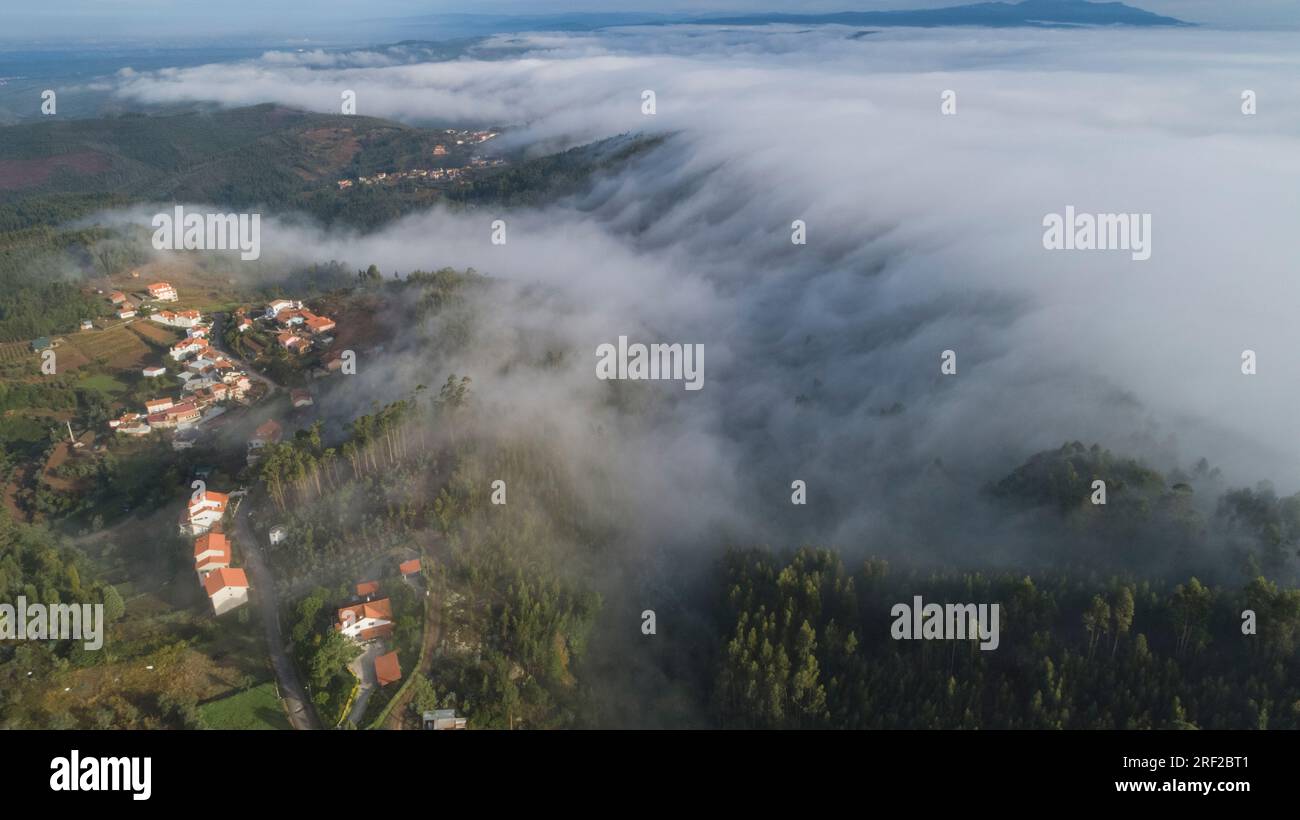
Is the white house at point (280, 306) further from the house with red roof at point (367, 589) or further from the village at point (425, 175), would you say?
the village at point (425, 175)

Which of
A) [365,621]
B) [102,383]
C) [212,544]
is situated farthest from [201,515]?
[102,383]

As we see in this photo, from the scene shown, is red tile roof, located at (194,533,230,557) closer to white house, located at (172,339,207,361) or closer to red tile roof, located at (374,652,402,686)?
red tile roof, located at (374,652,402,686)

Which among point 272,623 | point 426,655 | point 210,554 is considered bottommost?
point 426,655

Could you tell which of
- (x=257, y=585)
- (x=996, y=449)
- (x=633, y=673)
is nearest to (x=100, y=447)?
(x=257, y=585)

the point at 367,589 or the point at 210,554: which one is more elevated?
the point at 210,554

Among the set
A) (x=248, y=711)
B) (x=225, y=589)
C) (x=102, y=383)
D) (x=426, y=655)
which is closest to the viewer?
(x=248, y=711)

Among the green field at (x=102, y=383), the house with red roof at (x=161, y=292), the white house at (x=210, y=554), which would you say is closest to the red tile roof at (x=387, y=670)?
the white house at (x=210, y=554)

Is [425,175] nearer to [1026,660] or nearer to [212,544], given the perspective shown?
[212,544]

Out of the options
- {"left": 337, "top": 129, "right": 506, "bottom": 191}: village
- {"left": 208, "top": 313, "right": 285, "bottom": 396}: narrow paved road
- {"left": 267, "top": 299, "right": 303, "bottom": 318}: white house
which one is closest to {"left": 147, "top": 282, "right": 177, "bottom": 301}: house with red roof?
{"left": 208, "top": 313, "right": 285, "bottom": 396}: narrow paved road
